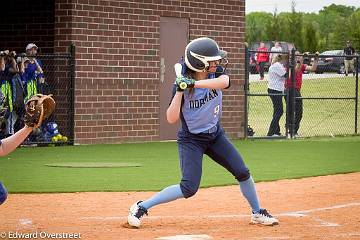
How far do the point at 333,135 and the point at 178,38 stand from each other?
19.4ft

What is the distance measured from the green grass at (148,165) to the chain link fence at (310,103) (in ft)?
7.52

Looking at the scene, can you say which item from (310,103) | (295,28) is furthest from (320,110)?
(295,28)

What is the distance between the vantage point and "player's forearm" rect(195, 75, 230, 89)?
31.0 ft

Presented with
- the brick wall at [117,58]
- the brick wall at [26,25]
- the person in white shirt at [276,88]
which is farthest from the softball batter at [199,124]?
the person in white shirt at [276,88]

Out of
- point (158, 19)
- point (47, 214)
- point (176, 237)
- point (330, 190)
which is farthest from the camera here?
point (158, 19)

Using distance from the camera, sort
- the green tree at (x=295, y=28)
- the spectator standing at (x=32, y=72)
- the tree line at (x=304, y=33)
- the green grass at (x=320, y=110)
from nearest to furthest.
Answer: the spectator standing at (x=32, y=72)
the green grass at (x=320, y=110)
the tree line at (x=304, y=33)
the green tree at (x=295, y=28)

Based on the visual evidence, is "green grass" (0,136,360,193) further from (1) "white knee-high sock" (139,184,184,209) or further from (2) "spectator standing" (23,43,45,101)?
(1) "white knee-high sock" (139,184,184,209)

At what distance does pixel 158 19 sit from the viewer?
23.6m

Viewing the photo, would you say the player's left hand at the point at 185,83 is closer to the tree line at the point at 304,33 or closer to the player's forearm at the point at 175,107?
the player's forearm at the point at 175,107

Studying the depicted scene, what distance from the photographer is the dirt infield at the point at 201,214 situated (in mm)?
9445

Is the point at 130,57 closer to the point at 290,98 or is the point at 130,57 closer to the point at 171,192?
the point at 290,98

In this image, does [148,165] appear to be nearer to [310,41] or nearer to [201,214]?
[201,214]

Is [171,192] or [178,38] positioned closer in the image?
[171,192]

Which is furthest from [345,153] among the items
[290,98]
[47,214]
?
[47,214]
